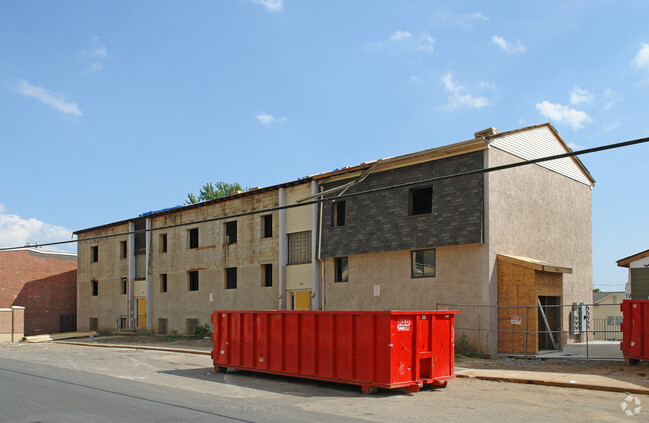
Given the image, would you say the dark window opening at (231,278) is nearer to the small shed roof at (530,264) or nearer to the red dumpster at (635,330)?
the small shed roof at (530,264)

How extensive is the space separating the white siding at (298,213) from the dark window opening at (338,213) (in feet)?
5.25

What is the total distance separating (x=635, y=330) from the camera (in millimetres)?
17156

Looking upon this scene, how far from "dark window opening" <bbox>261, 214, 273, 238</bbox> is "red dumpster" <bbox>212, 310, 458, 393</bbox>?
46.8ft

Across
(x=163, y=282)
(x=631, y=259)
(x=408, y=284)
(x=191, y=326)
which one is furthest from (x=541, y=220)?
(x=163, y=282)

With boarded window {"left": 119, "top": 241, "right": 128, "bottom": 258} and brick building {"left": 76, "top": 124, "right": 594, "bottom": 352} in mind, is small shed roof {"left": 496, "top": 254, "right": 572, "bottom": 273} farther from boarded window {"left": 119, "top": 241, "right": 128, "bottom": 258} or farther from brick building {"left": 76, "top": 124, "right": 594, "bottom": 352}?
boarded window {"left": 119, "top": 241, "right": 128, "bottom": 258}

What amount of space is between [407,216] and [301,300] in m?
7.46

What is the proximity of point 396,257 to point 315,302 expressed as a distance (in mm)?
4975

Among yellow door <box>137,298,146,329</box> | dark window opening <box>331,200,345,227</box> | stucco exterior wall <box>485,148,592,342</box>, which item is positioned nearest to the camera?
stucco exterior wall <box>485,148,592,342</box>

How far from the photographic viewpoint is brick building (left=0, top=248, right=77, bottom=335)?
45344mm

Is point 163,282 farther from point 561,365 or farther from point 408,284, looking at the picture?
point 561,365

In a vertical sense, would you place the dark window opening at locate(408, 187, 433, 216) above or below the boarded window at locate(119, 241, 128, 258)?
above

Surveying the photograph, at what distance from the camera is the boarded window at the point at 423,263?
77.7ft

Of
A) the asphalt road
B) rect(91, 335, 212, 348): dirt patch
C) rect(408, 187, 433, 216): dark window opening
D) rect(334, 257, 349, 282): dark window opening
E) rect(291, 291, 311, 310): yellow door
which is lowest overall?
rect(91, 335, 212, 348): dirt patch

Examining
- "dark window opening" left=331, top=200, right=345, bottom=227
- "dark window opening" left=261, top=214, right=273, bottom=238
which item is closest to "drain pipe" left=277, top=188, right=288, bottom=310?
"dark window opening" left=261, top=214, right=273, bottom=238
